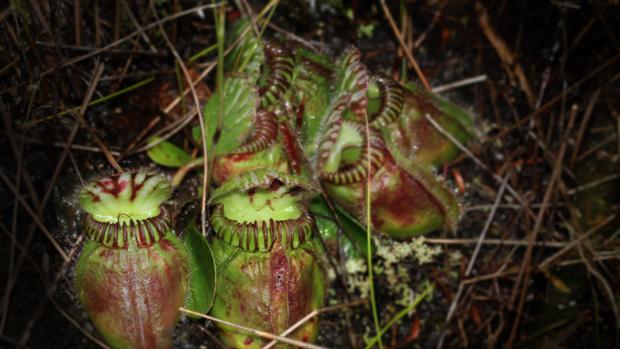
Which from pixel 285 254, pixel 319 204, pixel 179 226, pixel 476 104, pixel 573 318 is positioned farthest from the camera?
pixel 476 104

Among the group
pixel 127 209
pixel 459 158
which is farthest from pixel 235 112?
pixel 459 158

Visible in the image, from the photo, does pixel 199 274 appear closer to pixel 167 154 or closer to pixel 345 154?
pixel 167 154

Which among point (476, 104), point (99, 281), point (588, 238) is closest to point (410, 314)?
point (588, 238)

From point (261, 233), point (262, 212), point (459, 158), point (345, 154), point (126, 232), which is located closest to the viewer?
point (126, 232)

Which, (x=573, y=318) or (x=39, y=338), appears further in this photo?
(x=573, y=318)

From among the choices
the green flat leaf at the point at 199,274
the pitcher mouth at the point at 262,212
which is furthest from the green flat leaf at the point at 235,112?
the green flat leaf at the point at 199,274

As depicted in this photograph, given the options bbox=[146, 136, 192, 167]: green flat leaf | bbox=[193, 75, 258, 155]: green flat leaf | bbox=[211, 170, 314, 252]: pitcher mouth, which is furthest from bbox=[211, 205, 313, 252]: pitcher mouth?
bbox=[146, 136, 192, 167]: green flat leaf

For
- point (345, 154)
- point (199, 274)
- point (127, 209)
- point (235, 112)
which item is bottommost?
point (199, 274)

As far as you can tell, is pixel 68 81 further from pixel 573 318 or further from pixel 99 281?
pixel 573 318
